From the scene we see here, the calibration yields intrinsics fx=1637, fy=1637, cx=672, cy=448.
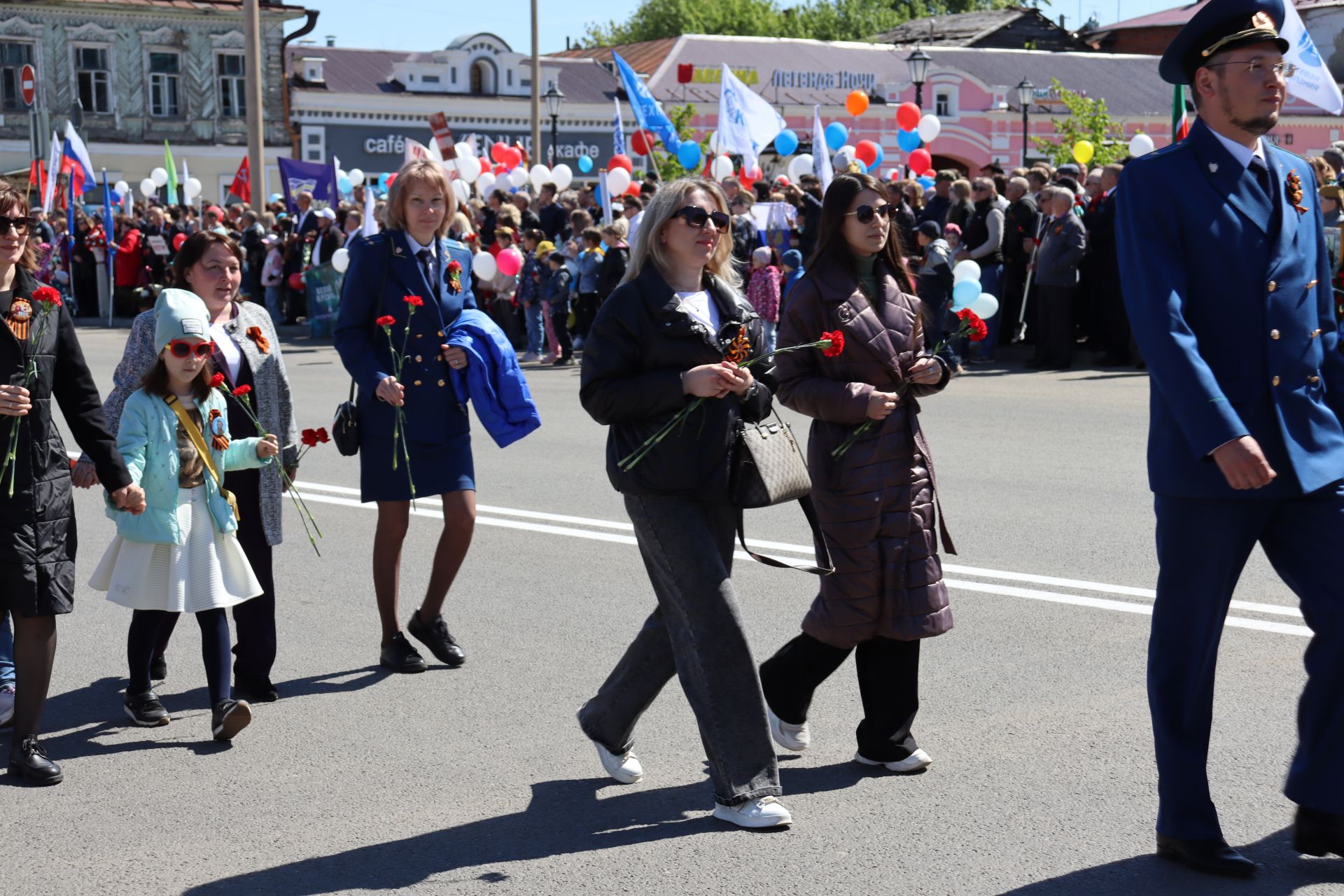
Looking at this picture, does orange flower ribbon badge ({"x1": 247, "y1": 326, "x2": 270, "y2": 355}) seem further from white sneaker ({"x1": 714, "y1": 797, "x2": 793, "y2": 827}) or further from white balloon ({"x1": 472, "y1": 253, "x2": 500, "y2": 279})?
white balloon ({"x1": 472, "y1": 253, "x2": 500, "y2": 279})

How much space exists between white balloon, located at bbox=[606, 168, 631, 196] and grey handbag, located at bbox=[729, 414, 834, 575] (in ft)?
55.3

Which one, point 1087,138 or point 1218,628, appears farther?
point 1087,138

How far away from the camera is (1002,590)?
7023 millimetres

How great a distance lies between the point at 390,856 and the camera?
167 inches

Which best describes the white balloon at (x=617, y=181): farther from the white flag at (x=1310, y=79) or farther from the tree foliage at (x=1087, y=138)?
the tree foliage at (x=1087, y=138)

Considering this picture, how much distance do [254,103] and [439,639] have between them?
72.6 ft

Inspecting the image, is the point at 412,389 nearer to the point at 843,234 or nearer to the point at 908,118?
the point at 843,234

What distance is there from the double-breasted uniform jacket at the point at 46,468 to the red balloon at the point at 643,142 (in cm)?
1644

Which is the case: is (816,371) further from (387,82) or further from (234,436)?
(387,82)

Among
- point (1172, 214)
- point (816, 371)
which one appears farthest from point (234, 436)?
point (1172, 214)

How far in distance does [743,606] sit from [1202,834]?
3.05 m

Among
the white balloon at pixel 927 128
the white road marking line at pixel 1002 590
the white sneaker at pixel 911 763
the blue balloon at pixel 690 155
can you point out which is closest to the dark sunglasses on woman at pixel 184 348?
the white sneaker at pixel 911 763

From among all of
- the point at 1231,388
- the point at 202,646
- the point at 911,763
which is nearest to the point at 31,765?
the point at 202,646

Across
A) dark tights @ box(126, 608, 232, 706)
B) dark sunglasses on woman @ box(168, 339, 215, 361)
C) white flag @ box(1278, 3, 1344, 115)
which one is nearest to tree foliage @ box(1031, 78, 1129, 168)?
white flag @ box(1278, 3, 1344, 115)
